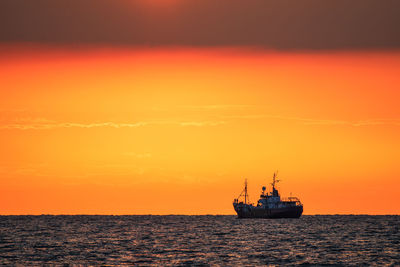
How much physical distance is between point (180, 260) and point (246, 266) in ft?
36.9

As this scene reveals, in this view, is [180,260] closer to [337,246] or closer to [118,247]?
[118,247]

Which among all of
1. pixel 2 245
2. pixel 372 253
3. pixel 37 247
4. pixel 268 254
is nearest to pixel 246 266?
pixel 268 254

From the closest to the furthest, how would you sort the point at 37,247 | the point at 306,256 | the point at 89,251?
the point at 306,256 → the point at 89,251 → the point at 37,247

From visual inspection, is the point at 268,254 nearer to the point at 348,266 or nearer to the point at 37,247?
the point at 348,266

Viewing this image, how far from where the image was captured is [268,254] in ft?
335

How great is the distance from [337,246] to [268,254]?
21854 mm

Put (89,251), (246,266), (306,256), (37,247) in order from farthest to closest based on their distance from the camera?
1. (37,247)
2. (89,251)
3. (306,256)
4. (246,266)

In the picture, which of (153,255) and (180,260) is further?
(153,255)

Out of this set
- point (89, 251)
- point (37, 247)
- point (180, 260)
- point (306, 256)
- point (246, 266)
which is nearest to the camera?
point (246, 266)

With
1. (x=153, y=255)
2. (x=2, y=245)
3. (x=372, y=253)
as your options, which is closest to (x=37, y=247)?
(x=2, y=245)

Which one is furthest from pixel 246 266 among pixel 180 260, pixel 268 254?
pixel 268 254

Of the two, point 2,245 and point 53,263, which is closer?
point 53,263

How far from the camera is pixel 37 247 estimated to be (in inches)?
4616

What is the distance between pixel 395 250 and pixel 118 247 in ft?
143
